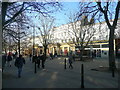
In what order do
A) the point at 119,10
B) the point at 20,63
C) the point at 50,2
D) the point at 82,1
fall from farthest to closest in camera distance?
the point at 82,1, the point at 119,10, the point at 50,2, the point at 20,63

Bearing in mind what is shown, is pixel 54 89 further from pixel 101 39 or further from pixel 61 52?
pixel 61 52

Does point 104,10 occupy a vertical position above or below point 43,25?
below

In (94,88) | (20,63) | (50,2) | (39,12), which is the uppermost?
(50,2)

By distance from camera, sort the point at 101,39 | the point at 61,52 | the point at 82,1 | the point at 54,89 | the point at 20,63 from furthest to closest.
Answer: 1. the point at 61,52
2. the point at 101,39
3. the point at 82,1
4. the point at 20,63
5. the point at 54,89

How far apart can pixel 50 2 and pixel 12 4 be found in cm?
294

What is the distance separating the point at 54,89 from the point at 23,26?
794cm

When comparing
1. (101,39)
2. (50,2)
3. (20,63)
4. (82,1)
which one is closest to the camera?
(20,63)

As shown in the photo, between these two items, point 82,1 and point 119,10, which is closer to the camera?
point 119,10

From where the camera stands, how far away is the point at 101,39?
3378 centimetres

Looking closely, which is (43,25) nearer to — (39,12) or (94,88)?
(39,12)

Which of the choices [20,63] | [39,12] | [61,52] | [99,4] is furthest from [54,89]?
[61,52]

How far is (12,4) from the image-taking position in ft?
33.2

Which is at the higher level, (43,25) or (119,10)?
(43,25)

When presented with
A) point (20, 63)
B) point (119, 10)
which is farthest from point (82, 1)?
point (20, 63)
